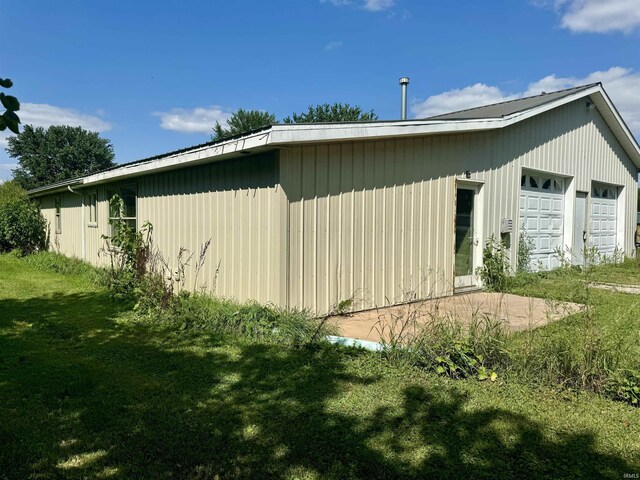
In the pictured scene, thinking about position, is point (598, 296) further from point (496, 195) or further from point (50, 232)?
point (50, 232)

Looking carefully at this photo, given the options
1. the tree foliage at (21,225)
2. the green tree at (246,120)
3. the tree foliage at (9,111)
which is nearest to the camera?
the tree foliage at (9,111)

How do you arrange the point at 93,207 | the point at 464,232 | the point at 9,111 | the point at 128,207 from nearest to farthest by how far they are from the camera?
the point at 9,111 < the point at 464,232 < the point at 128,207 < the point at 93,207

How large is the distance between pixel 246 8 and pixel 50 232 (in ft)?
34.6

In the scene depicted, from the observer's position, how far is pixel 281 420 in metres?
2.82

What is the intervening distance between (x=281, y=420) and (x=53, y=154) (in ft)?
144

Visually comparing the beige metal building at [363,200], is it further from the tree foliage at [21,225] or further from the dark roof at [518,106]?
the tree foliage at [21,225]

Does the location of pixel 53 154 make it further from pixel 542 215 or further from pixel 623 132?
pixel 623 132

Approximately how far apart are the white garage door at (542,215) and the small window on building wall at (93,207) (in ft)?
34.5

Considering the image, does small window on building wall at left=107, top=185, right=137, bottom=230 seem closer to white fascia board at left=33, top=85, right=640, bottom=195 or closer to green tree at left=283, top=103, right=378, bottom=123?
white fascia board at left=33, top=85, right=640, bottom=195

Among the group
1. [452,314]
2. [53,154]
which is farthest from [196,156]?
[53,154]

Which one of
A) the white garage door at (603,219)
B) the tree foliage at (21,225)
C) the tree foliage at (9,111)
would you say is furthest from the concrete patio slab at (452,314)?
the tree foliage at (21,225)

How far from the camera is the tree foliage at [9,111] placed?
1.66 meters

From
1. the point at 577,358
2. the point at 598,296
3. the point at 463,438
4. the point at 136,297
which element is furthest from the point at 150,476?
the point at 598,296

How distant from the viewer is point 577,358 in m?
3.37
